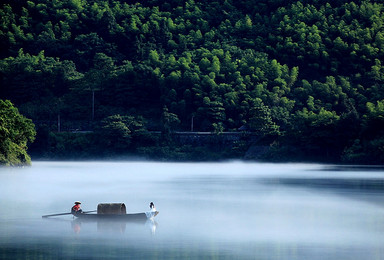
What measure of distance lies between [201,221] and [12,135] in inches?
1233

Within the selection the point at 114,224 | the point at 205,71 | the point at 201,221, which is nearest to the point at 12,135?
the point at 201,221

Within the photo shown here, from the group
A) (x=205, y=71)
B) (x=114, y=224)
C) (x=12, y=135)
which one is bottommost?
(x=114, y=224)

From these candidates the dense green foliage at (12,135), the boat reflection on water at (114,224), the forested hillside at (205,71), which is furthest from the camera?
the forested hillside at (205,71)

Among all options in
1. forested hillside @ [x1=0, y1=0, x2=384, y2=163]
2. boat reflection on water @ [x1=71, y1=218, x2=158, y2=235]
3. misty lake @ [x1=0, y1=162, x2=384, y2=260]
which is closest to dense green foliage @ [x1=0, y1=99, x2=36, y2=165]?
misty lake @ [x1=0, y1=162, x2=384, y2=260]

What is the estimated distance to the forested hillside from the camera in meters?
86.0

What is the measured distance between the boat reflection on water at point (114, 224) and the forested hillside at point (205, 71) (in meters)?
52.3

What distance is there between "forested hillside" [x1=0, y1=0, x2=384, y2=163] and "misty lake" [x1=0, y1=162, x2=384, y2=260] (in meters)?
33.9

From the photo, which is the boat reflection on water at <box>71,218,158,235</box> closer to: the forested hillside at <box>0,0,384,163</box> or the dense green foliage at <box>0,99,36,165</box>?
the dense green foliage at <box>0,99,36,165</box>

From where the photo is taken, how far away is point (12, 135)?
5756 cm

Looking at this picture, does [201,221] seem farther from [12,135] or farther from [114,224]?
[12,135]

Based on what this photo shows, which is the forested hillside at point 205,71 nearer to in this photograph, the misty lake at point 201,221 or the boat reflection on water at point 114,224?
the misty lake at point 201,221

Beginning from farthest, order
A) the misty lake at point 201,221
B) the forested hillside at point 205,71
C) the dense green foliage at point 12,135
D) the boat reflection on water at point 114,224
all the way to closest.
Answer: the forested hillside at point 205,71, the dense green foliage at point 12,135, the boat reflection on water at point 114,224, the misty lake at point 201,221

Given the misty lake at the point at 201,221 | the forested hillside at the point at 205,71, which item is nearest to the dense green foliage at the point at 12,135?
the misty lake at the point at 201,221

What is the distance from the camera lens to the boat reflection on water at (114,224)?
2694cm
